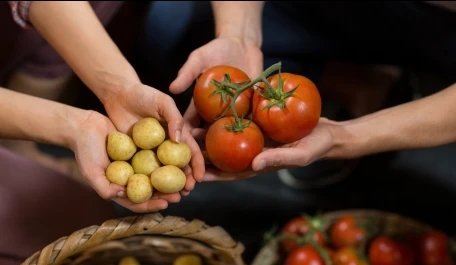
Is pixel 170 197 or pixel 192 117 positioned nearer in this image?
pixel 170 197

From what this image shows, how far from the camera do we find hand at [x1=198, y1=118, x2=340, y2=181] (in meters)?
0.79

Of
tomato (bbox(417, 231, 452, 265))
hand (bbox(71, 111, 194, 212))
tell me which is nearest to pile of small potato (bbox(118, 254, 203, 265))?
hand (bbox(71, 111, 194, 212))

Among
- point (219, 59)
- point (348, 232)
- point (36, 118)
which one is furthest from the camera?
point (348, 232)

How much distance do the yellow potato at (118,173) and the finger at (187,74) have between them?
0.16 metres

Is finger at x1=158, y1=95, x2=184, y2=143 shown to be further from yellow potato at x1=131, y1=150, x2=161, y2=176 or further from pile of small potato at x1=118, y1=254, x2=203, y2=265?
pile of small potato at x1=118, y1=254, x2=203, y2=265

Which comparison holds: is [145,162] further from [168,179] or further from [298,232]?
[298,232]

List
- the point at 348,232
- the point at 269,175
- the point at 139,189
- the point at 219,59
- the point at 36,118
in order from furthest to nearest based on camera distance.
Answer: the point at 269,175, the point at 348,232, the point at 219,59, the point at 36,118, the point at 139,189

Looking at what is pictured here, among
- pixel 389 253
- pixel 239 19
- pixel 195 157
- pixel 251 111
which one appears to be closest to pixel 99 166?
pixel 195 157

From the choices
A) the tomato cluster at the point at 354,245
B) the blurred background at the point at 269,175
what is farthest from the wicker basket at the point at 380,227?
the blurred background at the point at 269,175

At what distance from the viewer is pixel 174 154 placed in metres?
0.80

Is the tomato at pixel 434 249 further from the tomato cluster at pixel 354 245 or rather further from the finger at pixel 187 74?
the finger at pixel 187 74

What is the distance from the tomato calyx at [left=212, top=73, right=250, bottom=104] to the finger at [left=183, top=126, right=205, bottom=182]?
0.26ft

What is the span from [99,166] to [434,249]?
65cm

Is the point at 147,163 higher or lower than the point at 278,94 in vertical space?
lower
